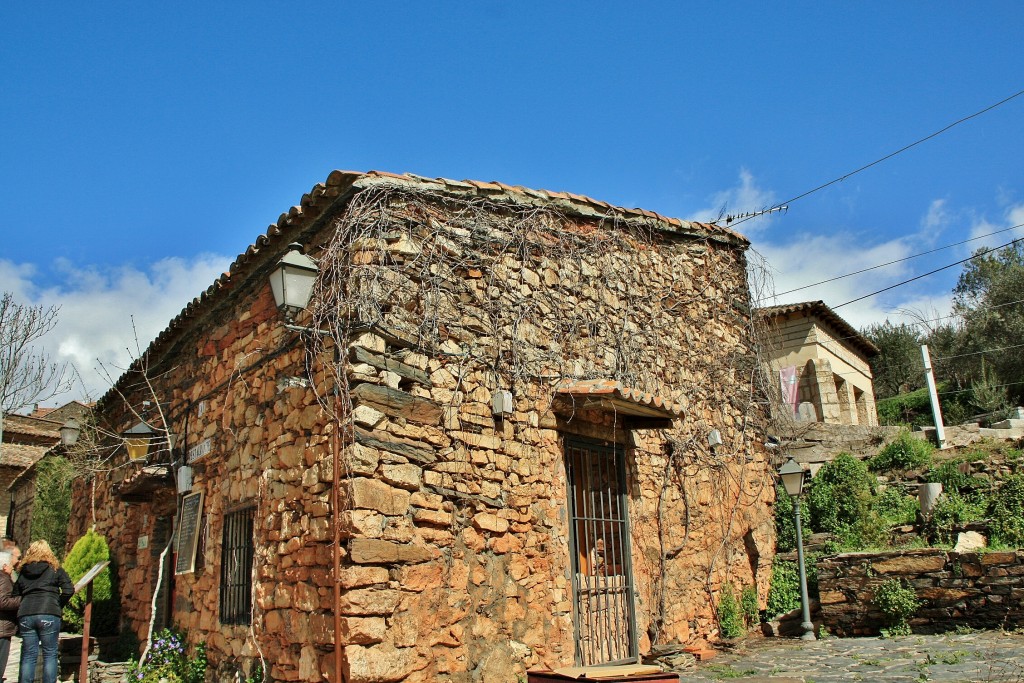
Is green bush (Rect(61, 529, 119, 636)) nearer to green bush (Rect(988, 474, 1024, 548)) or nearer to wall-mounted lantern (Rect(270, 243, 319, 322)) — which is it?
wall-mounted lantern (Rect(270, 243, 319, 322))

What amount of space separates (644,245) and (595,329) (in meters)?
1.75

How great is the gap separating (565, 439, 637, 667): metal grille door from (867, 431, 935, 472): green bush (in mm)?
5300

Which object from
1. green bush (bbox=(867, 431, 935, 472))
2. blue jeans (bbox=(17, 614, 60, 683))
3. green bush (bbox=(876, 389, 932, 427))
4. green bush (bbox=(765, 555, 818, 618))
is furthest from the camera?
green bush (bbox=(876, 389, 932, 427))

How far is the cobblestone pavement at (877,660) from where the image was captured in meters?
6.89

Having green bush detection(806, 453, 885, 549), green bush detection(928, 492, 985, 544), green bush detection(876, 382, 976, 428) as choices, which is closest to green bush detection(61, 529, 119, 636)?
green bush detection(806, 453, 885, 549)

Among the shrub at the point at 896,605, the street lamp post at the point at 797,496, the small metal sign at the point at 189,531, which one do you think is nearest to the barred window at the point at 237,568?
the small metal sign at the point at 189,531

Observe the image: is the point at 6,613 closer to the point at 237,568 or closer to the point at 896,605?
the point at 237,568

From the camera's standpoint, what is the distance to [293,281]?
6.67 metres

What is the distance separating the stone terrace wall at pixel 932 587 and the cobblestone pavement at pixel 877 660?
0.28 metres

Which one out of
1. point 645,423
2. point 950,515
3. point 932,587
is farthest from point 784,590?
point 645,423

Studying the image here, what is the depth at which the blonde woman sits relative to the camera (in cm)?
711

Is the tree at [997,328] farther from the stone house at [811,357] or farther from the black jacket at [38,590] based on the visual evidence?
the black jacket at [38,590]

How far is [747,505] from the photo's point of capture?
35.1ft

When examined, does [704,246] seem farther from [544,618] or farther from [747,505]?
[544,618]
